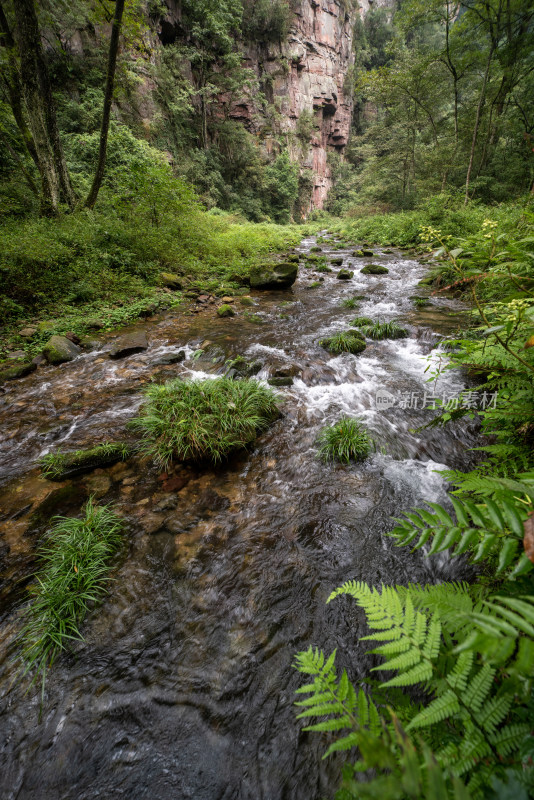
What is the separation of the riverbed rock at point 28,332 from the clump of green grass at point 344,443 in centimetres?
648

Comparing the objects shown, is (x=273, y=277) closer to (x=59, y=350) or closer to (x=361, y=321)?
(x=361, y=321)

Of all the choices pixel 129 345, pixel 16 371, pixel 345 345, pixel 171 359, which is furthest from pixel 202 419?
pixel 16 371

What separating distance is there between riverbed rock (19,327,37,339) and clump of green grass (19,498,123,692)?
17.3 ft

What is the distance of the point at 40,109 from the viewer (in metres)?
8.89

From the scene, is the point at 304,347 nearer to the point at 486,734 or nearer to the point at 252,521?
the point at 252,521

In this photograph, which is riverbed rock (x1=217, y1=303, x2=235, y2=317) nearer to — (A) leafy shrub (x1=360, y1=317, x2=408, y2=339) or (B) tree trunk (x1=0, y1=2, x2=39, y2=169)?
(A) leafy shrub (x1=360, y1=317, x2=408, y2=339)

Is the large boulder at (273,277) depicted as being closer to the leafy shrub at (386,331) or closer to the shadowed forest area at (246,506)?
the shadowed forest area at (246,506)

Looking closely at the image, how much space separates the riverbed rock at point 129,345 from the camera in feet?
20.5

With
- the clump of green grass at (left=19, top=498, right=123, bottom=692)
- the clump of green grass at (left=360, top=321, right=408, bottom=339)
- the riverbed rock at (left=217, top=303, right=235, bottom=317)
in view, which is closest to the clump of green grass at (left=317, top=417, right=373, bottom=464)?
the clump of green grass at (left=19, top=498, right=123, bottom=692)

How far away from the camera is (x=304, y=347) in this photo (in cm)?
678

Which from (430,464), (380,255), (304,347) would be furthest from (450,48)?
(430,464)

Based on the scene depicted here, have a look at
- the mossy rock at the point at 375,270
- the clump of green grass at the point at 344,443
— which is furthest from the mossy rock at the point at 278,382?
the mossy rock at the point at 375,270

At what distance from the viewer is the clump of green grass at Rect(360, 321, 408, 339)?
23.0 feet

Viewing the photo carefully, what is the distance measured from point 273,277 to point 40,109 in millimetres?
8169
